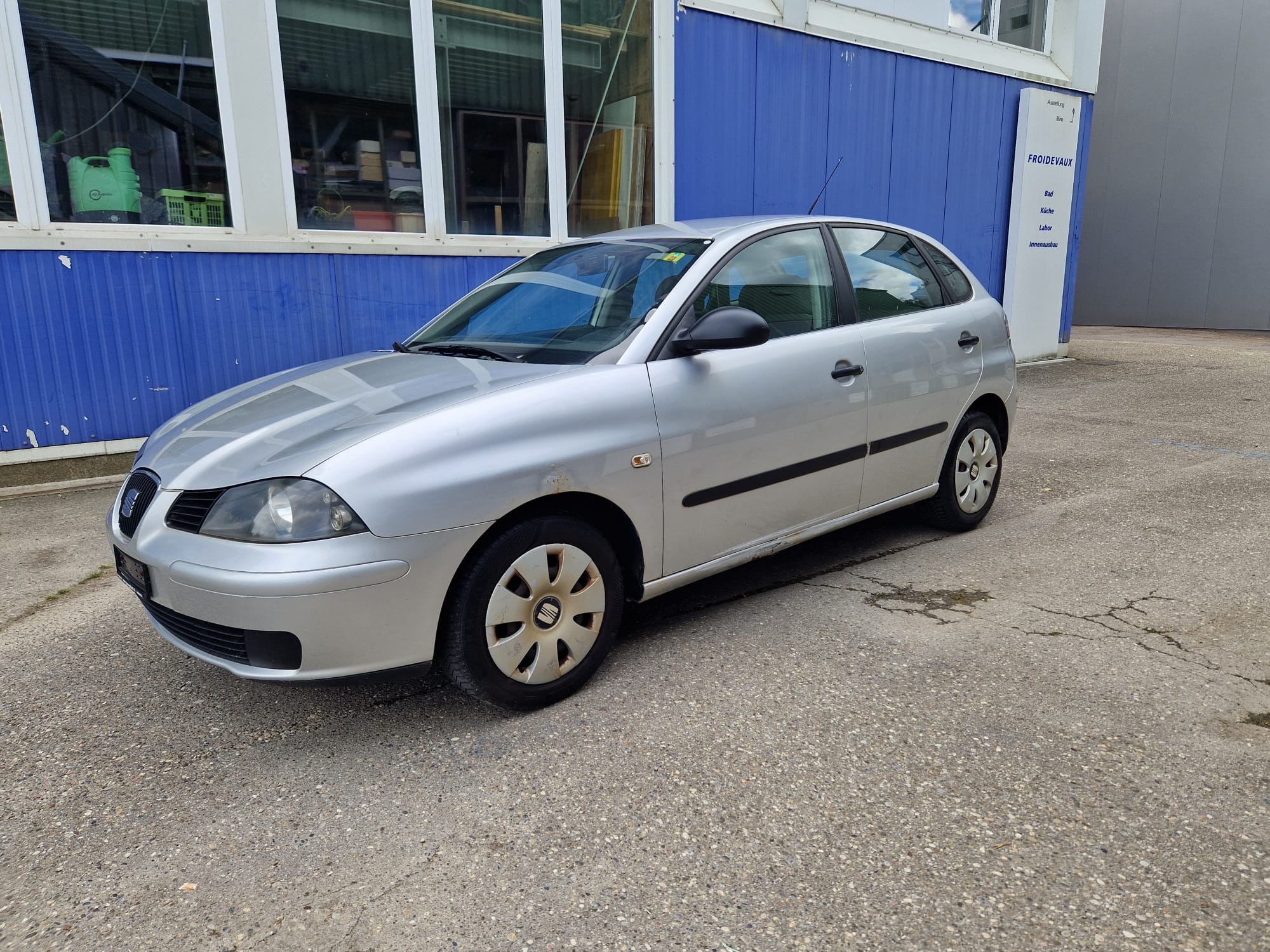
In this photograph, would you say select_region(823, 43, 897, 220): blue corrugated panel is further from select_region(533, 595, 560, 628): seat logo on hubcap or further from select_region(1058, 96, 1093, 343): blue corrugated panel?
select_region(533, 595, 560, 628): seat logo on hubcap

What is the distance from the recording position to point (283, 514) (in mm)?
2498

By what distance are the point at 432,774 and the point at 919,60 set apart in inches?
399

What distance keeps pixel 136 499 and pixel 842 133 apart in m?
8.62

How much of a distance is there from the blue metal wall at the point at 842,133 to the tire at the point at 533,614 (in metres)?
6.27

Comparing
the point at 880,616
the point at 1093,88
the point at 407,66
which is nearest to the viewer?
the point at 880,616

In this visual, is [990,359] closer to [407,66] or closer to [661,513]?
[661,513]

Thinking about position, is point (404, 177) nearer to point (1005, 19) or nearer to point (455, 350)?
point (455, 350)

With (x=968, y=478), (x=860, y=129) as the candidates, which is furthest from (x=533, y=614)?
(x=860, y=129)

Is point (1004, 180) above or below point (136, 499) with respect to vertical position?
above

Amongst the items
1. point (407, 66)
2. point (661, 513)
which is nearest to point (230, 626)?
point (661, 513)

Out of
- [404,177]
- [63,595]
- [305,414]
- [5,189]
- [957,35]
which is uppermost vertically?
[957,35]

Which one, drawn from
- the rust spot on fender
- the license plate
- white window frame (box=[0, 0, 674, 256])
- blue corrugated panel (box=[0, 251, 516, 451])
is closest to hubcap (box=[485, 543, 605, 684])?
the rust spot on fender

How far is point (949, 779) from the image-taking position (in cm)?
250

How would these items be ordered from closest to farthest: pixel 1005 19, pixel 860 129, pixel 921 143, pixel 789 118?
1. pixel 789 118
2. pixel 860 129
3. pixel 921 143
4. pixel 1005 19
